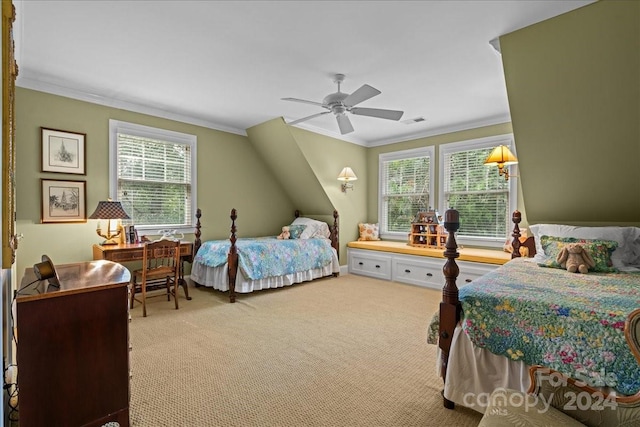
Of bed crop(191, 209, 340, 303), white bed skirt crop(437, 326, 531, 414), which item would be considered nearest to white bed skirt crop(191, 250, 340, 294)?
bed crop(191, 209, 340, 303)

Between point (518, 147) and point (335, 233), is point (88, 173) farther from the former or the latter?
point (518, 147)

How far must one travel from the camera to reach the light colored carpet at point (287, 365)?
71.6 inches

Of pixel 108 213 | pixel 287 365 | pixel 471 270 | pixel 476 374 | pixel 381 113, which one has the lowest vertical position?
pixel 287 365

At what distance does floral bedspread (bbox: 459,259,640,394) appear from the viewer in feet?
4.70

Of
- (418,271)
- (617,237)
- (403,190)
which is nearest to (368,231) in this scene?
(403,190)

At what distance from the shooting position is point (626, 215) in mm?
3299

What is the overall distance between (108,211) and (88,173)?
629 millimetres

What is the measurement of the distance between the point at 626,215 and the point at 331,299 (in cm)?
343

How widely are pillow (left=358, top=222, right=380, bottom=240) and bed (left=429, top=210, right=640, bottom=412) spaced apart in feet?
12.0

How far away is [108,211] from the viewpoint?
3.59 metres

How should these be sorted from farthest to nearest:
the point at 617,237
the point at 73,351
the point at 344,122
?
the point at 344,122 < the point at 617,237 < the point at 73,351

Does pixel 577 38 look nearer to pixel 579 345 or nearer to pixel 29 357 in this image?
pixel 579 345

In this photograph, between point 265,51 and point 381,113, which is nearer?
point 265,51

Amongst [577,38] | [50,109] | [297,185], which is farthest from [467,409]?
[50,109]
